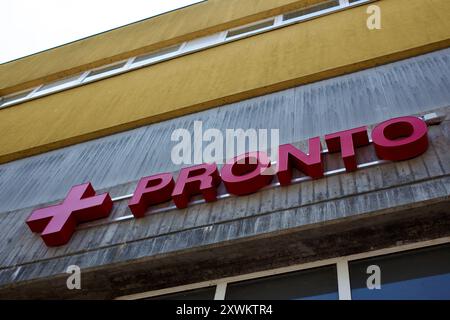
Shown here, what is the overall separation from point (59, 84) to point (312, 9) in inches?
283

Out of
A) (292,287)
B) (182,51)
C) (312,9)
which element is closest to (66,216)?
(292,287)

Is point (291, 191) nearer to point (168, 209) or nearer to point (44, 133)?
point (168, 209)

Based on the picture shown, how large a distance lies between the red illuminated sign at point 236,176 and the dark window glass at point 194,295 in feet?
3.91

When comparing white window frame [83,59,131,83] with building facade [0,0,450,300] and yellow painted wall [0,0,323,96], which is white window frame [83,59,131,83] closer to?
yellow painted wall [0,0,323,96]

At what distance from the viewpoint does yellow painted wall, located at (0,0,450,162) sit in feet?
29.7

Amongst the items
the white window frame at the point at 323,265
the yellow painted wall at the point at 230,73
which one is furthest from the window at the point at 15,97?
the white window frame at the point at 323,265

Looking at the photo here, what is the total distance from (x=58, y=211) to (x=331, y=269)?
160 inches

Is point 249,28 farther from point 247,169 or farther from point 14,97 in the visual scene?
point 14,97

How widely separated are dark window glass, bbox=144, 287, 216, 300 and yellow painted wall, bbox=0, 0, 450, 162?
14.2ft

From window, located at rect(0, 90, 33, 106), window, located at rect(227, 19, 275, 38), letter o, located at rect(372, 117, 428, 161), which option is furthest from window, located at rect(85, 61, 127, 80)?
letter o, located at rect(372, 117, 428, 161)

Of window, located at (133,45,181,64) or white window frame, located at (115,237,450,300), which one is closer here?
white window frame, located at (115,237,450,300)

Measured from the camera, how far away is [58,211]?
24.2 feet

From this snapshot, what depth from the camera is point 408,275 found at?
5195mm

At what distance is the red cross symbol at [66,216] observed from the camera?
6926mm
